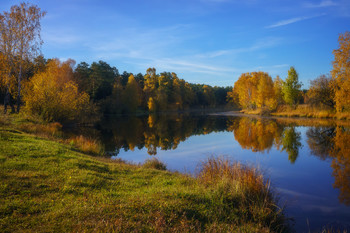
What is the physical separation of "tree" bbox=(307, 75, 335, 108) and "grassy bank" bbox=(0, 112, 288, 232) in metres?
37.1

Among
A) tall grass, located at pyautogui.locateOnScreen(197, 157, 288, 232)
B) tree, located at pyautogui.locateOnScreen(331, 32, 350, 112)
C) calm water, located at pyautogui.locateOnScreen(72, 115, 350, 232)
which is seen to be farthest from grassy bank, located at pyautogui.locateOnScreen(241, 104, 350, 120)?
tall grass, located at pyautogui.locateOnScreen(197, 157, 288, 232)

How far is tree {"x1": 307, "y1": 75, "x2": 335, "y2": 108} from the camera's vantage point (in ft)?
119

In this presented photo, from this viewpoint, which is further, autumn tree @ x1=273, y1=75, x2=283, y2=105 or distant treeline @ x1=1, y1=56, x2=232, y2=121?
autumn tree @ x1=273, y1=75, x2=283, y2=105

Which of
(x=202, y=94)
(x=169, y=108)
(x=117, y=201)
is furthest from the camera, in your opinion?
(x=202, y=94)

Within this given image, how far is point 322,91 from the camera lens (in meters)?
37.0

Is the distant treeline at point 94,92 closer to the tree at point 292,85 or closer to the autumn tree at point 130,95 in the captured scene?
the autumn tree at point 130,95

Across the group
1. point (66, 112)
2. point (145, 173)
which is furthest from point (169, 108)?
point (145, 173)

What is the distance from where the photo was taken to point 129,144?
18.3 metres

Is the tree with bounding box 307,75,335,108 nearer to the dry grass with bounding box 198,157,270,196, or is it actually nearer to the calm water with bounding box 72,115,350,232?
the calm water with bounding box 72,115,350,232

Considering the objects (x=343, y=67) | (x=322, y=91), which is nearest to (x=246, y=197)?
(x=343, y=67)

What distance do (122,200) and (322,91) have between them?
41576 mm

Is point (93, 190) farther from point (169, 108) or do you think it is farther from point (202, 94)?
point (202, 94)

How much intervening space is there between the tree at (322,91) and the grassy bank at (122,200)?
3707 centimetres

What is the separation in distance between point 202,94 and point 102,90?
52.0 m
